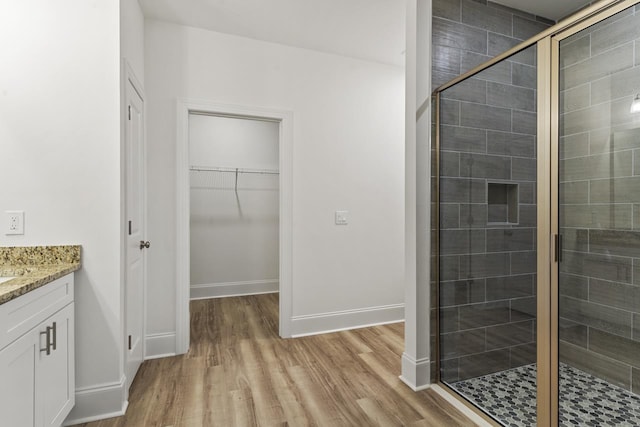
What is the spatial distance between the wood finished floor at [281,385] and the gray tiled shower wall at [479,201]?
17.8 inches

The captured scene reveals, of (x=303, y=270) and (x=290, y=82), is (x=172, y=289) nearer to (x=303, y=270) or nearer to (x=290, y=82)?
(x=303, y=270)

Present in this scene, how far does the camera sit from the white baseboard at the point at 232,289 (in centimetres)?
423

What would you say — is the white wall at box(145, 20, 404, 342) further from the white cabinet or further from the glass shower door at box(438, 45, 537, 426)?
the glass shower door at box(438, 45, 537, 426)

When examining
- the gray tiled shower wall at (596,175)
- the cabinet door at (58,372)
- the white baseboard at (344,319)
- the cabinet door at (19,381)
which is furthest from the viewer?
the white baseboard at (344,319)

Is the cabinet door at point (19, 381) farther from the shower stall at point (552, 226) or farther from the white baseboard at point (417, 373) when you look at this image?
the shower stall at point (552, 226)

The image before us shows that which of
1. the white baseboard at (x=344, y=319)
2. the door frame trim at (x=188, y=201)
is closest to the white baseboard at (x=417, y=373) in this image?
the white baseboard at (x=344, y=319)

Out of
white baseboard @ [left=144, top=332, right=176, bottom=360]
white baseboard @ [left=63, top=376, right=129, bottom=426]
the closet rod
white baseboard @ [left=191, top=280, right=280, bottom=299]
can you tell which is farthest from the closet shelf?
white baseboard @ [left=63, top=376, right=129, bottom=426]

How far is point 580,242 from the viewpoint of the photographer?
5.07ft

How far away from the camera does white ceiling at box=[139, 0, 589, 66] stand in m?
2.36

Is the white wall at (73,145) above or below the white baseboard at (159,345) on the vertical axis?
above

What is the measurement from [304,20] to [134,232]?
2060mm

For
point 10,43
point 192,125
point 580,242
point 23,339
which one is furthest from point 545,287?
point 192,125

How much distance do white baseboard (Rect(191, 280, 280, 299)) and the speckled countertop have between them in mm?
2547

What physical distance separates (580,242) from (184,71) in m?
2.91
